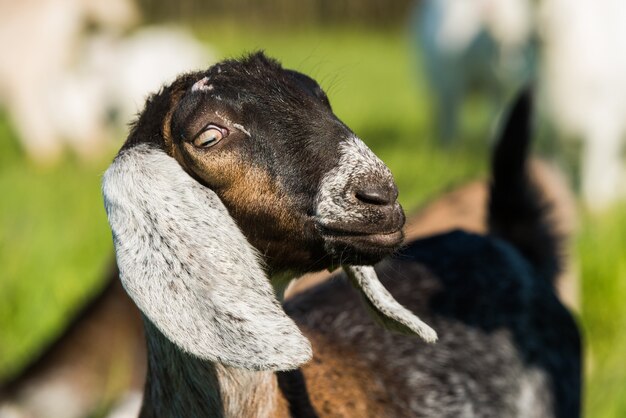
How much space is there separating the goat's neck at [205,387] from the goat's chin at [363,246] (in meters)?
0.47

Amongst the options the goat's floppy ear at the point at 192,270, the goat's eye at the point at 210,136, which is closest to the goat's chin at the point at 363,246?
the goat's floppy ear at the point at 192,270

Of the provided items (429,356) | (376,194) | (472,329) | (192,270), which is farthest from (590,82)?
(192,270)

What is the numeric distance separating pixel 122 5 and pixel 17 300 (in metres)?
7.06

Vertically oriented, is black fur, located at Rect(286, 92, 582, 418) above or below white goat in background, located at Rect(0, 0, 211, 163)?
above

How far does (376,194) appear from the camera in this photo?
2678 millimetres

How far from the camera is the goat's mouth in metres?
2.72

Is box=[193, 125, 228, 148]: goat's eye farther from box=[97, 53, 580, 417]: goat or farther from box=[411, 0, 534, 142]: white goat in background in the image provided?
box=[411, 0, 534, 142]: white goat in background

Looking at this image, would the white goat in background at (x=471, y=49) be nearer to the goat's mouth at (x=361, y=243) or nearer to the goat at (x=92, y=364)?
the goat at (x=92, y=364)

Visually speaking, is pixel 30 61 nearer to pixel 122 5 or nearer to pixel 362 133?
pixel 122 5

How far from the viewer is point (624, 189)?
8.95 metres

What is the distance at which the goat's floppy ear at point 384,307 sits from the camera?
10.0 ft

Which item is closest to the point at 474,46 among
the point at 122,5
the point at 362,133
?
the point at 362,133

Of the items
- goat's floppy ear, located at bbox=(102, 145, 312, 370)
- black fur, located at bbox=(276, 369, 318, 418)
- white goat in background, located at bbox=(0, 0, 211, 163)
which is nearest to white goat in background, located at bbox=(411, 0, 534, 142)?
white goat in background, located at bbox=(0, 0, 211, 163)

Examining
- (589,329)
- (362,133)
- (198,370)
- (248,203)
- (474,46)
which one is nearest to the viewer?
(248,203)
